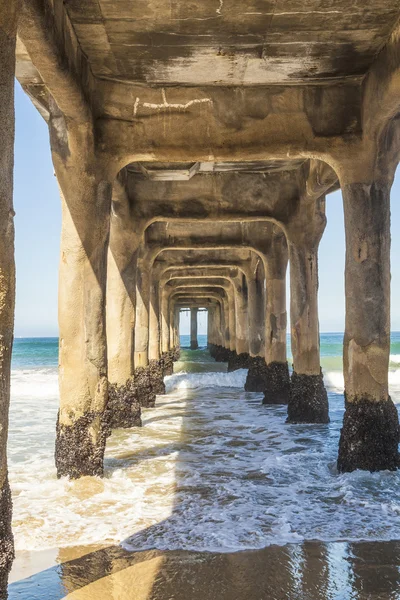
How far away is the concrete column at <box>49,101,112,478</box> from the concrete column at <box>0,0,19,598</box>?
3.46 m

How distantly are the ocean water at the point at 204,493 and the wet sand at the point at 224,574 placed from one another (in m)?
0.20

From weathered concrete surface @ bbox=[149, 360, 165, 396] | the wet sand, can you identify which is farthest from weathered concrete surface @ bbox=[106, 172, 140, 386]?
the wet sand

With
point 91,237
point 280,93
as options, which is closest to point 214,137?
point 280,93

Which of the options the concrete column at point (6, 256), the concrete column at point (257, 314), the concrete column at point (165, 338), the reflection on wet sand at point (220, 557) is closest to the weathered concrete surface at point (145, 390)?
the concrete column at point (257, 314)

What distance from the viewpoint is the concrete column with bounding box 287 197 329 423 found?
10.3 m

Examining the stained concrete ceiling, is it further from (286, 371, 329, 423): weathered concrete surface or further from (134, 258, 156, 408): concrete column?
(134, 258, 156, 408): concrete column

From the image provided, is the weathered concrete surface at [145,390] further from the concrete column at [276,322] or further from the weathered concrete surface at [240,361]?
the weathered concrete surface at [240,361]

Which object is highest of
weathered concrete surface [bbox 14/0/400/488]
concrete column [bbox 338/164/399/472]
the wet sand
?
weathered concrete surface [bbox 14/0/400/488]

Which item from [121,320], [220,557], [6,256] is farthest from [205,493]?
[121,320]

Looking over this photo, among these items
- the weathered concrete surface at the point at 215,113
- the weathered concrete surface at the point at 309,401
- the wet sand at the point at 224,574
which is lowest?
the wet sand at the point at 224,574

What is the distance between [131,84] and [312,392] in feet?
19.2

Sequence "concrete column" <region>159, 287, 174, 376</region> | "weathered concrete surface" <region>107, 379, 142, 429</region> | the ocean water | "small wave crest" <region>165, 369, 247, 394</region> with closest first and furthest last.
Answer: the ocean water
"weathered concrete surface" <region>107, 379, 142, 429</region>
"small wave crest" <region>165, 369, 247, 394</region>
"concrete column" <region>159, 287, 174, 376</region>

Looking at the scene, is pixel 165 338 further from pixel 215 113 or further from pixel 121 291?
pixel 215 113

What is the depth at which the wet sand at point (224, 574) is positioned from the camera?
3531 mm
